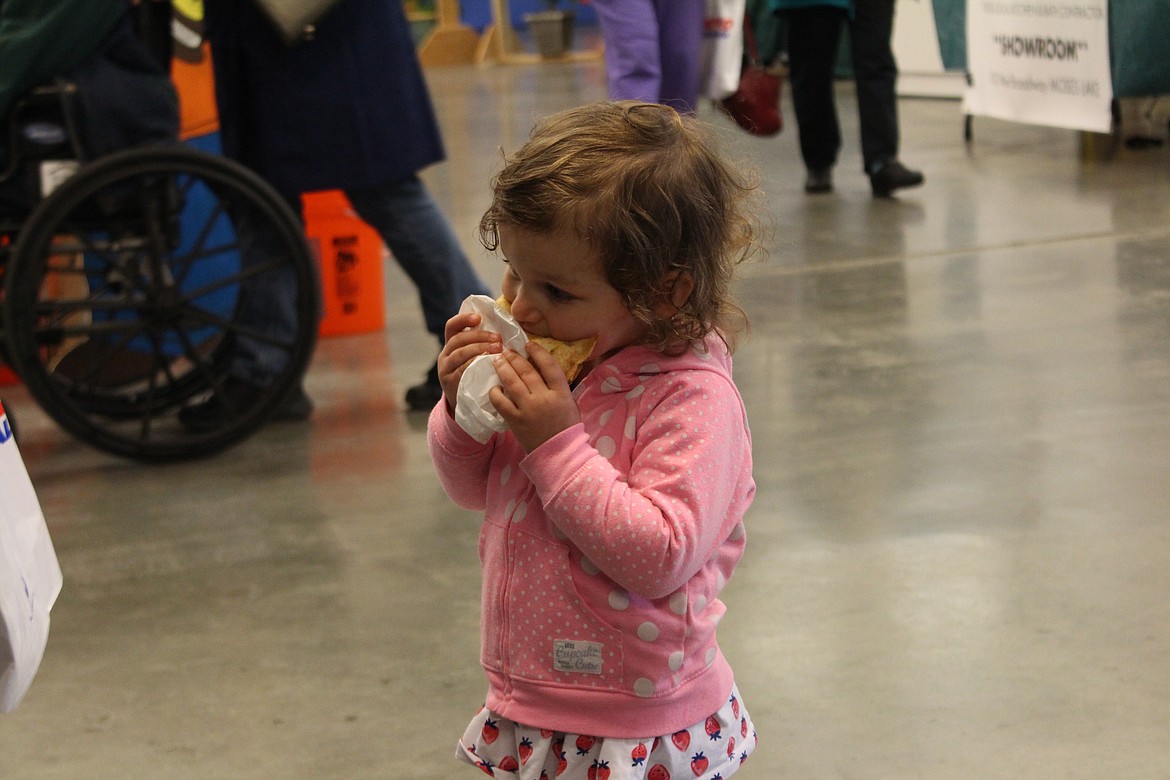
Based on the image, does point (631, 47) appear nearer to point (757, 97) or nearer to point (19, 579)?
point (757, 97)

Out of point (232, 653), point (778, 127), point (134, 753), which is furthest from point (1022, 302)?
point (134, 753)

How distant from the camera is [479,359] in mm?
1066

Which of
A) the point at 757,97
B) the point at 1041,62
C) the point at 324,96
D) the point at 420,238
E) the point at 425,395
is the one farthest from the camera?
the point at 1041,62

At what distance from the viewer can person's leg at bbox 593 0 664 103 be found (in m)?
3.67

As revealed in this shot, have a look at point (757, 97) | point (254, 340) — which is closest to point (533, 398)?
point (254, 340)

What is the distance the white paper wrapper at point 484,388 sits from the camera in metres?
1.06

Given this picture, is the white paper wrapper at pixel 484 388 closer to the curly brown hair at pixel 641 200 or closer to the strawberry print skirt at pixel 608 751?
the curly brown hair at pixel 641 200

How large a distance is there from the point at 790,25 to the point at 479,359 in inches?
175

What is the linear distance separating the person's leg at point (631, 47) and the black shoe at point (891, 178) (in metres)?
1.64

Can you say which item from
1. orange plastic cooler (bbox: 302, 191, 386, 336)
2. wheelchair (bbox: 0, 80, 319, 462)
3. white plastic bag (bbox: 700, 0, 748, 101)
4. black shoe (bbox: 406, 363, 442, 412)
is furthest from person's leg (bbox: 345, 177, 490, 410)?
white plastic bag (bbox: 700, 0, 748, 101)

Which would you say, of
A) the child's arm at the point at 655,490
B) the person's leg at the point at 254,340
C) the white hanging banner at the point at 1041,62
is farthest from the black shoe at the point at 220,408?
the white hanging banner at the point at 1041,62

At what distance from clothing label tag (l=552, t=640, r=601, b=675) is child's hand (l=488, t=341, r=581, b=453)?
0.56ft

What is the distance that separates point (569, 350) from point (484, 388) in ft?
0.24

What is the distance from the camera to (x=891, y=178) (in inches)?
200
